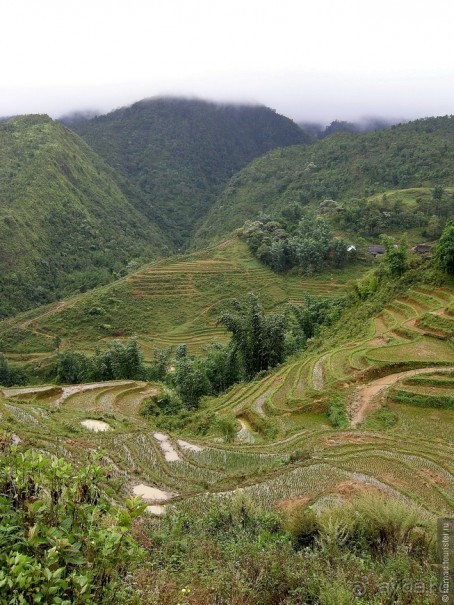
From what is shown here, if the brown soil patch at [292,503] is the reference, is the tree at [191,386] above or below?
below

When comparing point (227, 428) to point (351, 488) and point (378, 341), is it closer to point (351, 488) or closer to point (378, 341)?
point (351, 488)

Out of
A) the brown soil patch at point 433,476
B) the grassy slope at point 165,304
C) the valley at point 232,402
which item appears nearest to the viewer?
the valley at point 232,402

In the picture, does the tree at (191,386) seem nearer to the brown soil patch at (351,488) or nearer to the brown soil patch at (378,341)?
the brown soil patch at (378,341)

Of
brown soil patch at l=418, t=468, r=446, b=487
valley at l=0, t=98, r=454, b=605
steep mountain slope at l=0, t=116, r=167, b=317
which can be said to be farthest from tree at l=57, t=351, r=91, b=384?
brown soil patch at l=418, t=468, r=446, b=487

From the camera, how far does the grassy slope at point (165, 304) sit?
62562mm

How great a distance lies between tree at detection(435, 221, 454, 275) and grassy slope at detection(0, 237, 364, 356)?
35148 millimetres

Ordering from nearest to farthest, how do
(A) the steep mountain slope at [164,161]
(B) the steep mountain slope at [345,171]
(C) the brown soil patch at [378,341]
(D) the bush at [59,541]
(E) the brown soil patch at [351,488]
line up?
1. (D) the bush at [59,541]
2. (E) the brown soil patch at [351,488]
3. (C) the brown soil patch at [378,341]
4. (B) the steep mountain slope at [345,171]
5. (A) the steep mountain slope at [164,161]

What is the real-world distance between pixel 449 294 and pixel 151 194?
13292cm

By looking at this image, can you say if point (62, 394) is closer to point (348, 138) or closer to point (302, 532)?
point (302, 532)

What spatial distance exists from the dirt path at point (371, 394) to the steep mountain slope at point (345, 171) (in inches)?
3082

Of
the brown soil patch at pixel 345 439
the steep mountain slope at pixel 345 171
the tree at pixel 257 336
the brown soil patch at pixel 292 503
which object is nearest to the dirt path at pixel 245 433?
the brown soil patch at pixel 345 439

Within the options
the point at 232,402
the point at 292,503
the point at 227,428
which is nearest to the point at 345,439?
the point at 227,428

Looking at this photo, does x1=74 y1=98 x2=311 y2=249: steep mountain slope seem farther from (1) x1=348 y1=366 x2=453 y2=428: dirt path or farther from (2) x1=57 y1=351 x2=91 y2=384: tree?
(1) x1=348 y1=366 x2=453 y2=428: dirt path

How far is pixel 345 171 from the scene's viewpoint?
11425cm
